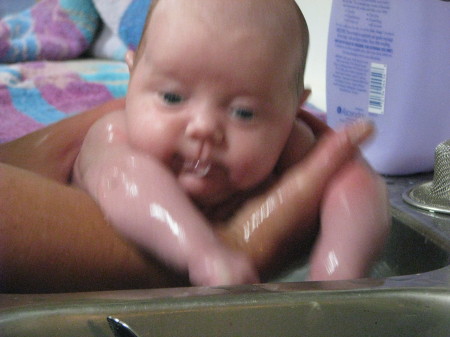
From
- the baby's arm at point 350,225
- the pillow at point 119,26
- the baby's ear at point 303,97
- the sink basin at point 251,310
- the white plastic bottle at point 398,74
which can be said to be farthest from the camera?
the pillow at point 119,26

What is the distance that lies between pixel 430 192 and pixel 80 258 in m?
0.52

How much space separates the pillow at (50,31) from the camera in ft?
6.17

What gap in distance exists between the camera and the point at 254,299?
39 centimetres

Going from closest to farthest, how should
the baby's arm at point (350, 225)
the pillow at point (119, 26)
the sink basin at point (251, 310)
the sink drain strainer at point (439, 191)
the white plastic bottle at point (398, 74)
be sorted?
the sink basin at point (251, 310) → the baby's arm at point (350, 225) → the sink drain strainer at point (439, 191) → the white plastic bottle at point (398, 74) → the pillow at point (119, 26)

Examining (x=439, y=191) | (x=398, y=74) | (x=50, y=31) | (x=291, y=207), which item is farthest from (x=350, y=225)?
(x=50, y=31)

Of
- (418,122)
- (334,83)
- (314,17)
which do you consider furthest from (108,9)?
(418,122)

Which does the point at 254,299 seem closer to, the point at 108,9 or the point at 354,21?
the point at 354,21

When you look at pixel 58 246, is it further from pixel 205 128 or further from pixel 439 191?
pixel 439 191

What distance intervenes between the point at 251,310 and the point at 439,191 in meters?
0.48

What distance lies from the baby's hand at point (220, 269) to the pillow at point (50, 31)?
5.12 ft

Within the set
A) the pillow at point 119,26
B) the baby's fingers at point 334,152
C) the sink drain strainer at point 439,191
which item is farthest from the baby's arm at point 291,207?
the pillow at point 119,26

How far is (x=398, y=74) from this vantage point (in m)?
0.92

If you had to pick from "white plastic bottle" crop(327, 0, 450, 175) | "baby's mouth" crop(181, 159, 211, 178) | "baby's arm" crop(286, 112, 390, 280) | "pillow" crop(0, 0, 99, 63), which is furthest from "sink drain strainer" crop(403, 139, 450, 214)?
"pillow" crop(0, 0, 99, 63)

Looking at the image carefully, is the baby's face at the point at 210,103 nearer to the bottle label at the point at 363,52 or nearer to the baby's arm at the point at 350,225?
the baby's arm at the point at 350,225
